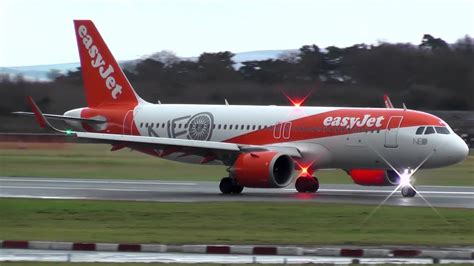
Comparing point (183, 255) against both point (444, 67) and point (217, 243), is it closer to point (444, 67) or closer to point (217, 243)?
point (217, 243)

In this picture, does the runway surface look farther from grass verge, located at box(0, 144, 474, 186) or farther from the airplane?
grass verge, located at box(0, 144, 474, 186)

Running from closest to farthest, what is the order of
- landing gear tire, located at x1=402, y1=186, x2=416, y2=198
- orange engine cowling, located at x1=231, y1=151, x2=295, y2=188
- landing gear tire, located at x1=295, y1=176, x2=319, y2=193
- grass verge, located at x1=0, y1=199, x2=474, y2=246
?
1. grass verge, located at x1=0, y1=199, x2=474, y2=246
2. orange engine cowling, located at x1=231, y1=151, x2=295, y2=188
3. landing gear tire, located at x1=402, y1=186, x2=416, y2=198
4. landing gear tire, located at x1=295, y1=176, x2=319, y2=193

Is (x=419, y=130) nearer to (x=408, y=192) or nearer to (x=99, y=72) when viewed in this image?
(x=408, y=192)

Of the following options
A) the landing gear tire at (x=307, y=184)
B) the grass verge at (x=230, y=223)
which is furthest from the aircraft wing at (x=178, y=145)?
the grass verge at (x=230, y=223)

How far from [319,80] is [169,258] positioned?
31874 mm

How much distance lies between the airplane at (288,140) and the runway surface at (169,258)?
48.1 feet

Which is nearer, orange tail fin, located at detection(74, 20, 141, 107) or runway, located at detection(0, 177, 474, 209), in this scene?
runway, located at detection(0, 177, 474, 209)

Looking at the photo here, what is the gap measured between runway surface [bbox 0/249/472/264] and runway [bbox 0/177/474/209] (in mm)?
11896

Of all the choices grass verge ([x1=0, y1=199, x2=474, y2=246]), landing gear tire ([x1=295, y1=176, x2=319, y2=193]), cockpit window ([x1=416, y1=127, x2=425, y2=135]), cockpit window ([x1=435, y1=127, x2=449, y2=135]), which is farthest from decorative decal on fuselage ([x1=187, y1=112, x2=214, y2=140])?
grass verge ([x1=0, y1=199, x2=474, y2=246])

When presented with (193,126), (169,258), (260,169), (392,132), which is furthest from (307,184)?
(169,258)

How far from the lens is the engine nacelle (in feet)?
112

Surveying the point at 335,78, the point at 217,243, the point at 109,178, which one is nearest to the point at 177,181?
the point at 109,178

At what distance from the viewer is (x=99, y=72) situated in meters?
39.8

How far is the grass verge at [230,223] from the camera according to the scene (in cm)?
1981
